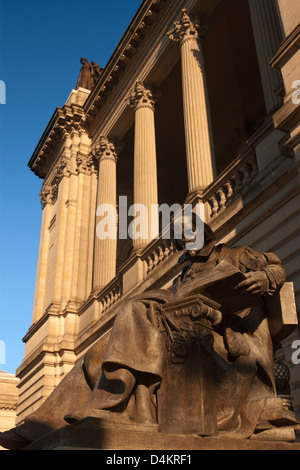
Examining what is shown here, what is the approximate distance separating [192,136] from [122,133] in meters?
7.46

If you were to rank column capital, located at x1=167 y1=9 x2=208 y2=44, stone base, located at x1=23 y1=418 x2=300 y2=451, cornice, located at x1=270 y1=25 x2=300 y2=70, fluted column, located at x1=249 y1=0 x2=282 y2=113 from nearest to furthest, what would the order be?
stone base, located at x1=23 y1=418 x2=300 y2=451, cornice, located at x1=270 y1=25 x2=300 y2=70, fluted column, located at x1=249 y1=0 x2=282 y2=113, column capital, located at x1=167 y1=9 x2=208 y2=44

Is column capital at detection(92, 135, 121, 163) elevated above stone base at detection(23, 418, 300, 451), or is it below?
above

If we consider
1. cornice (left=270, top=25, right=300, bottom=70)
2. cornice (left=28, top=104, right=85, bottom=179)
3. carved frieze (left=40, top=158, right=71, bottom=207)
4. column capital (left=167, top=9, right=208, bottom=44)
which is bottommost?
cornice (left=270, top=25, right=300, bottom=70)

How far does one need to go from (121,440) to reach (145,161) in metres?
13.0

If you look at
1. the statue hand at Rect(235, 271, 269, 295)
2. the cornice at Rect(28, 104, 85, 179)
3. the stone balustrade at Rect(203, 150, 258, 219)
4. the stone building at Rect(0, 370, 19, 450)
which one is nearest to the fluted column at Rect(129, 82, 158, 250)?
the stone balustrade at Rect(203, 150, 258, 219)

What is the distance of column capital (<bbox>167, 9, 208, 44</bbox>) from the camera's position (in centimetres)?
1456

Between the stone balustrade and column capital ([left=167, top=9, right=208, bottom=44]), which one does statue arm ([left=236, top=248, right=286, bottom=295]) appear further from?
column capital ([left=167, top=9, right=208, bottom=44])

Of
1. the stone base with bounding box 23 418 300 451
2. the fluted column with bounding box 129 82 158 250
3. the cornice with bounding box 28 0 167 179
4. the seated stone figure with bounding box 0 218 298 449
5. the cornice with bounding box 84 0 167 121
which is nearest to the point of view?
the stone base with bounding box 23 418 300 451

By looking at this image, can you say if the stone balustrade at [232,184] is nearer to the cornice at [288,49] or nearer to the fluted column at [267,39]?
the fluted column at [267,39]

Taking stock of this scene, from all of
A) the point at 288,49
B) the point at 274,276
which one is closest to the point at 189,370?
the point at 274,276

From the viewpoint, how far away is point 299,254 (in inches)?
306

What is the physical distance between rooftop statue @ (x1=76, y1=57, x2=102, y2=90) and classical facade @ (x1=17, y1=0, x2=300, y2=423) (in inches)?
99.3

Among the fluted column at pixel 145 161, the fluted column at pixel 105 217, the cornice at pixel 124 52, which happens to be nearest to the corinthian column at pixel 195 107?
the cornice at pixel 124 52

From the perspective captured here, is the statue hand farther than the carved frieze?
No
